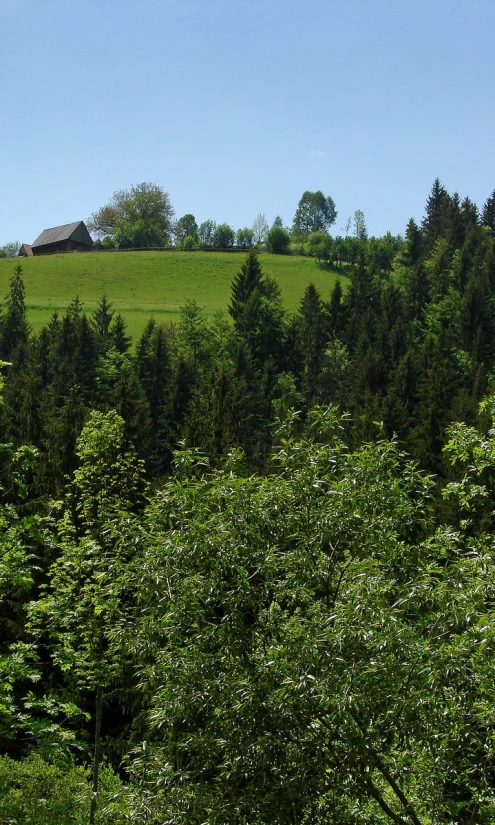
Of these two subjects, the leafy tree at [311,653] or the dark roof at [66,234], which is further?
the dark roof at [66,234]

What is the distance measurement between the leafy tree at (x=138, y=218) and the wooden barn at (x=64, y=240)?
19.2 feet

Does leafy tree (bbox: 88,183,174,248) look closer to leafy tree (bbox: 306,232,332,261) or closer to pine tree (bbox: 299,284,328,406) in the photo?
leafy tree (bbox: 306,232,332,261)

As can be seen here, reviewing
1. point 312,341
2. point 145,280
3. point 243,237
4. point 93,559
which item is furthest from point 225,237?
point 93,559

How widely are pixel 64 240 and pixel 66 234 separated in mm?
1309

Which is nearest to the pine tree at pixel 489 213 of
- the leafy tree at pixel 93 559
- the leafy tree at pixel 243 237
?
the leafy tree at pixel 243 237

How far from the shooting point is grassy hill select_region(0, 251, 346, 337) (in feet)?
378

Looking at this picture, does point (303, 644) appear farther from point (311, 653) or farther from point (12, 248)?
point (12, 248)

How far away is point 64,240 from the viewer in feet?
510

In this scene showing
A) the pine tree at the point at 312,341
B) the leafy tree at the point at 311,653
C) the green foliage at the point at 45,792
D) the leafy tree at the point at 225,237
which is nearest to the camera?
the leafy tree at the point at 311,653

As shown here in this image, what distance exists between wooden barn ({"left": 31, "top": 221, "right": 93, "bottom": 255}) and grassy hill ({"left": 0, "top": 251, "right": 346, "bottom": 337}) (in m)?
11.0

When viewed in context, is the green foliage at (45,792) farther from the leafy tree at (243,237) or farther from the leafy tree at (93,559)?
the leafy tree at (243,237)

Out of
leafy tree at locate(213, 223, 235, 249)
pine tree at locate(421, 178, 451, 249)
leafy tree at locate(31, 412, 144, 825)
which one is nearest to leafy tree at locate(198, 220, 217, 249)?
leafy tree at locate(213, 223, 235, 249)

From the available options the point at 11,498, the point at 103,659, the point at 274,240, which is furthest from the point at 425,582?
the point at 274,240

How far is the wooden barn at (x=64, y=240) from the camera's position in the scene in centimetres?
15575
